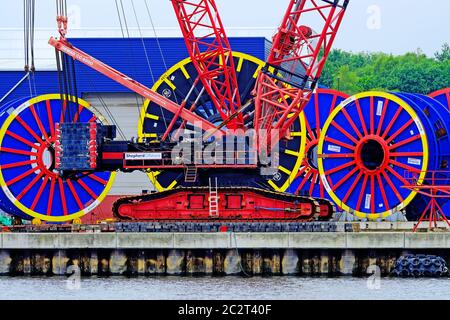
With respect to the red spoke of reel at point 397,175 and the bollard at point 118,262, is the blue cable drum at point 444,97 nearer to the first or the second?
the red spoke of reel at point 397,175

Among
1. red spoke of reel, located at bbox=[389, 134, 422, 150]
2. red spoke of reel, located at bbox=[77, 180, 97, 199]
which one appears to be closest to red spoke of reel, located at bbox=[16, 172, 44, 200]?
red spoke of reel, located at bbox=[77, 180, 97, 199]

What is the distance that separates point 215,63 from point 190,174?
10.2 meters

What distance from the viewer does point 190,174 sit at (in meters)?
79.5

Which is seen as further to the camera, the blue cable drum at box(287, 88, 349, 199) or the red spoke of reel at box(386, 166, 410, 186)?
the blue cable drum at box(287, 88, 349, 199)

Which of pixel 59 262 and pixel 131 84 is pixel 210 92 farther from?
pixel 59 262

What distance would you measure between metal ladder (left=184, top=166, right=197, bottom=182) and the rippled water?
37.6 ft

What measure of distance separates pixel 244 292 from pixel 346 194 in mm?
21722

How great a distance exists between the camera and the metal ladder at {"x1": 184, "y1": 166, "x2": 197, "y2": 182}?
3123 inches

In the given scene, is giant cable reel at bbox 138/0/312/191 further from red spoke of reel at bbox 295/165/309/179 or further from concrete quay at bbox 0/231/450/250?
concrete quay at bbox 0/231/450/250

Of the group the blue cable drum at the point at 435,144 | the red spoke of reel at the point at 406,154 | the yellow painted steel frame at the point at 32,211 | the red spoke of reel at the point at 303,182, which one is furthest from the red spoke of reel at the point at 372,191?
the yellow painted steel frame at the point at 32,211

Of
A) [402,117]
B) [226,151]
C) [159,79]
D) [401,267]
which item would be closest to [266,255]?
[401,267]

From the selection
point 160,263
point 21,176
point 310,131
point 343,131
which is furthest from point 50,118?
point 160,263
